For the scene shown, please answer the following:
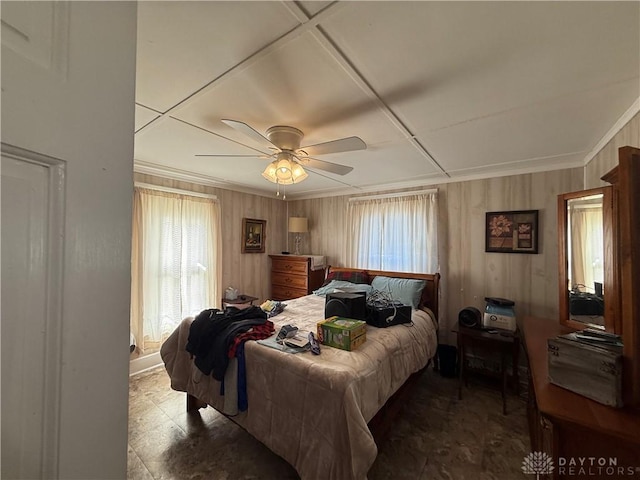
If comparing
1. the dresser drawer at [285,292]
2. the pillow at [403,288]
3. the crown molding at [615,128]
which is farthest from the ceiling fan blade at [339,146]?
the dresser drawer at [285,292]

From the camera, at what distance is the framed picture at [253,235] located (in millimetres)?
Result: 4160

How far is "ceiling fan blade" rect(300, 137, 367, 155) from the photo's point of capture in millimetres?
1710

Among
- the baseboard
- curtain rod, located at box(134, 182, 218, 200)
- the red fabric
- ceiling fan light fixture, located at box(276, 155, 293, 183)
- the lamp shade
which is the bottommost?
the baseboard

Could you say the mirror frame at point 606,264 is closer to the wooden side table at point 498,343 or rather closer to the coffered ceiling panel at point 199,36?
the wooden side table at point 498,343

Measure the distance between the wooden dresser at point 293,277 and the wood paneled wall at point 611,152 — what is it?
10.8ft

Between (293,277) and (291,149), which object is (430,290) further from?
(291,149)

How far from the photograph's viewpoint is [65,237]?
405mm

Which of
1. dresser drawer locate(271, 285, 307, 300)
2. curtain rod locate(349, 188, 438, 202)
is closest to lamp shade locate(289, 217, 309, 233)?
curtain rod locate(349, 188, 438, 202)

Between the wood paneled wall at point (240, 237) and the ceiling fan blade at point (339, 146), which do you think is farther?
the wood paneled wall at point (240, 237)

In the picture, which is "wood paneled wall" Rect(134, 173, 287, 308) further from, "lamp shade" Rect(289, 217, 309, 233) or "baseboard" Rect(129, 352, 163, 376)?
"baseboard" Rect(129, 352, 163, 376)

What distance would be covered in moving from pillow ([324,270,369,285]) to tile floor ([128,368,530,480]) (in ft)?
4.84

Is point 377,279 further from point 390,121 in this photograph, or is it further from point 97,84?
point 97,84

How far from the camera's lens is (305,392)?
1535 millimetres

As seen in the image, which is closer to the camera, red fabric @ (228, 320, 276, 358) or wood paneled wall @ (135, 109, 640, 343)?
red fabric @ (228, 320, 276, 358)
